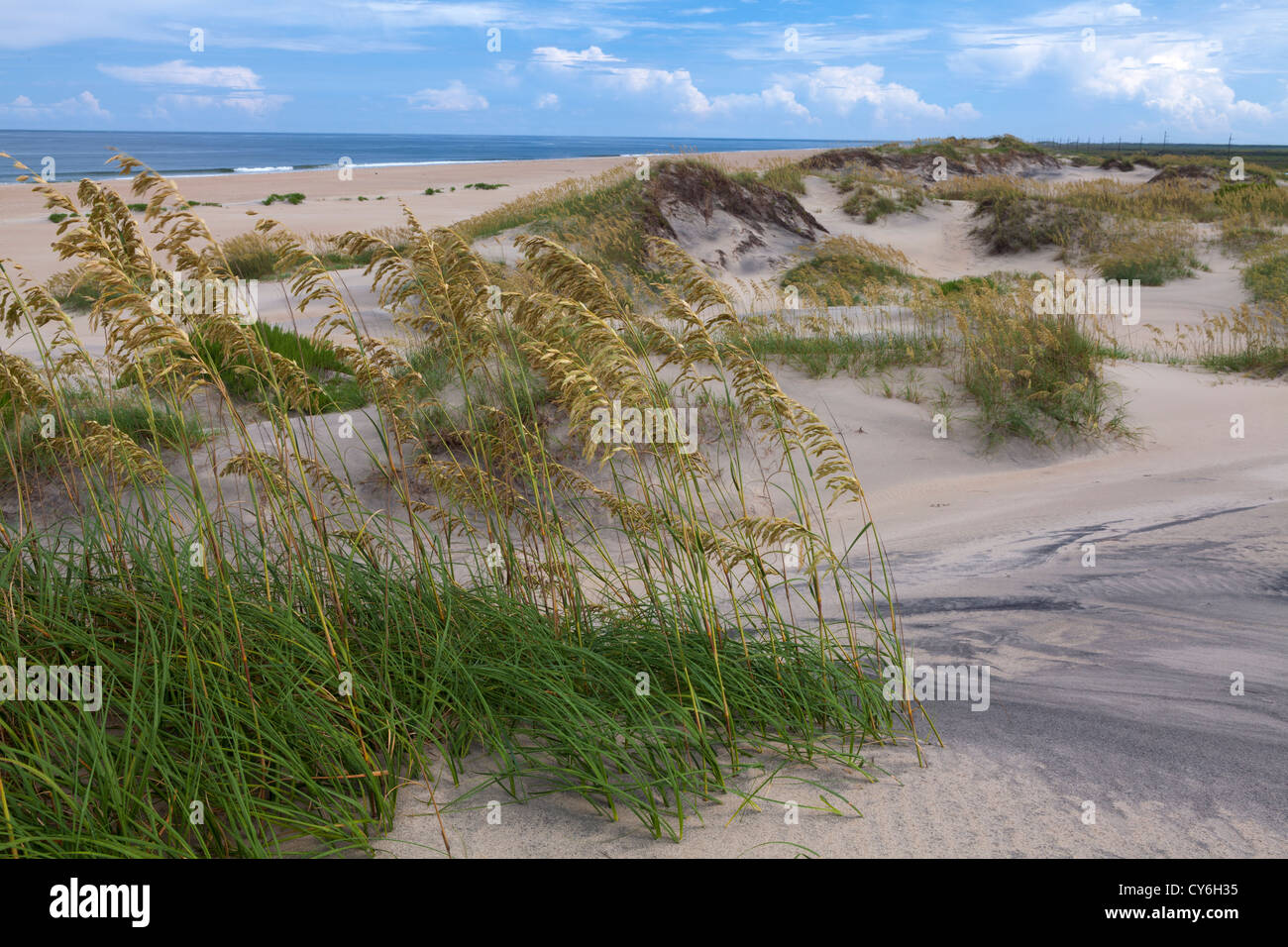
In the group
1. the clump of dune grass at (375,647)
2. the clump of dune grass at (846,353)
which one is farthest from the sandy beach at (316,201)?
the clump of dune grass at (375,647)

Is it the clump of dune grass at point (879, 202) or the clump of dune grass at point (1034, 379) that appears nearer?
the clump of dune grass at point (1034, 379)

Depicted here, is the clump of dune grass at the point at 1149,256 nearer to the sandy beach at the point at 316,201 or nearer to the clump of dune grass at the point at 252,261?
the sandy beach at the point at 316,201

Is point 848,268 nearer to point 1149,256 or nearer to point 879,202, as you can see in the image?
point 1149,256

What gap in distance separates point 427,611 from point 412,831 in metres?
0.97

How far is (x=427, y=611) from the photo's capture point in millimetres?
3469

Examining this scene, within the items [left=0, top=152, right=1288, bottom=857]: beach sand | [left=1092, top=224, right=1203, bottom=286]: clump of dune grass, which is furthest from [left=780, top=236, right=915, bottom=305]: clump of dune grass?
[left=0, top=152, right=1288, bottom=857]: beach sand

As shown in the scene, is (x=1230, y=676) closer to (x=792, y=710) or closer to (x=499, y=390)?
(x=792, y=710)

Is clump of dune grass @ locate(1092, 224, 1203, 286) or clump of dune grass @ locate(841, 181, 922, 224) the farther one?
clump of dune grass @ locate(841, 181, 922, 224)

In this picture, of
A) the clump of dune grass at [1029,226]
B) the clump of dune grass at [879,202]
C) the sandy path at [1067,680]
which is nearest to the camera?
the sandy path at [1067,680]

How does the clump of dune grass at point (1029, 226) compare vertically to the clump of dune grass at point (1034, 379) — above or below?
above

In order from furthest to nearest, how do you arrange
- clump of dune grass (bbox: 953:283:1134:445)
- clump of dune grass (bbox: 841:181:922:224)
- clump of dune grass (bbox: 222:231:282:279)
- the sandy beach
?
the sandy beach < clump of dune grass (bbox: 841:181:922:224) < clump of dune grass (bbox: 222:231:282:279) < clump of dune grass (bbox: 953:283:1134:445)

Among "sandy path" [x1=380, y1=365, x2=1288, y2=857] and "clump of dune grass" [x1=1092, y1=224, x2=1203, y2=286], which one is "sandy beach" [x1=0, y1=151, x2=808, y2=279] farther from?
"sandy path" [x1=380, y1=365, x2=1288, y2=857]

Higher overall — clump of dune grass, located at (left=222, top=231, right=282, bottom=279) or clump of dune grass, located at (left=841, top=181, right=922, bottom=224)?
clump of dune grass, located at (left=841, top=181, right=922, bottom=224)
